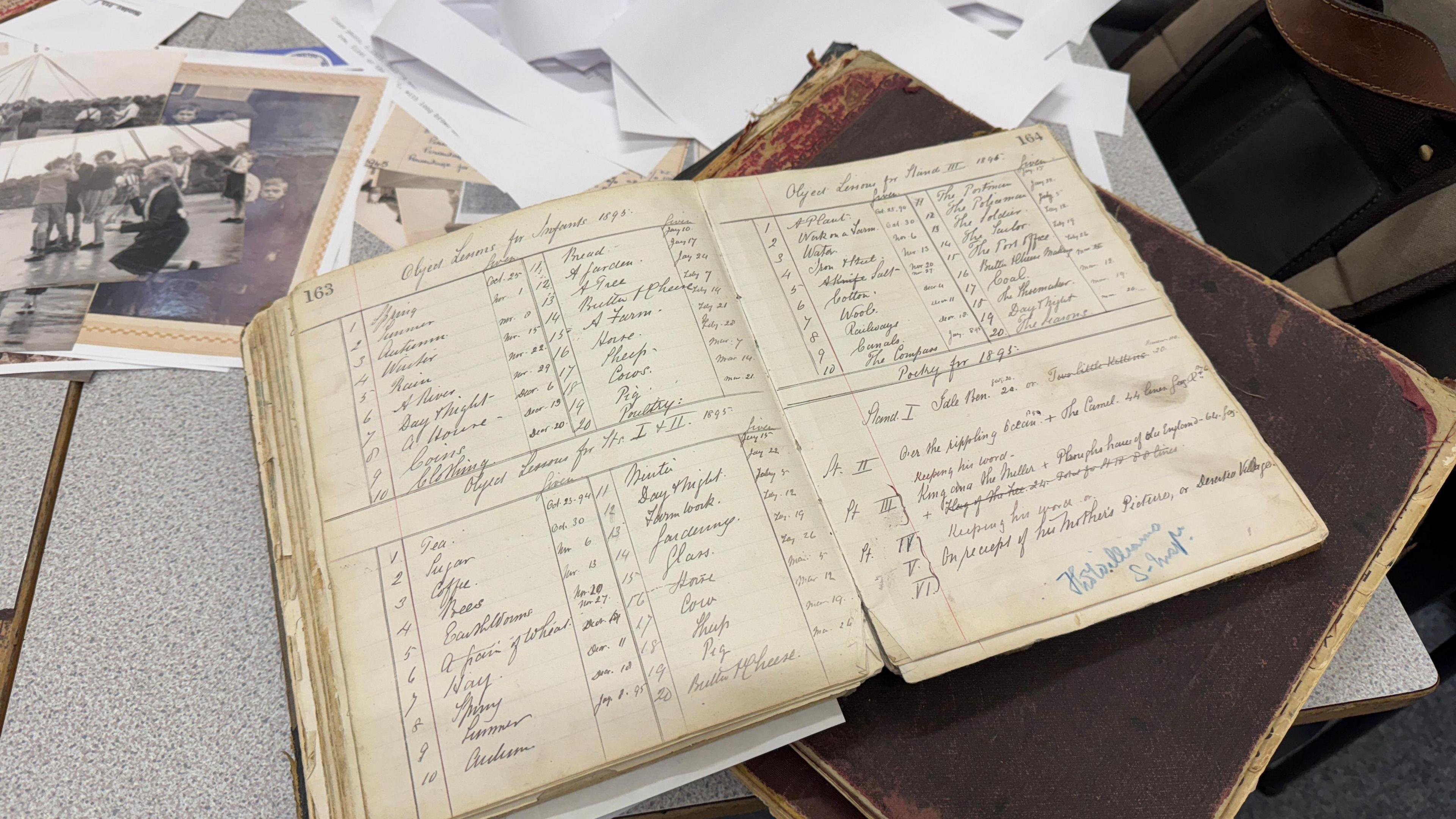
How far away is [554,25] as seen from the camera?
0.70m

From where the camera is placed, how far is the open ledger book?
0.35 m

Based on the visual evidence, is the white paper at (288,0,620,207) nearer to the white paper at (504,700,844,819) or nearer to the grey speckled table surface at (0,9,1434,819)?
the grey speckled table surface at (0,9,1434,819)

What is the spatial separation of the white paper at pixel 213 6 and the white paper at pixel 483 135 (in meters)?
0.07

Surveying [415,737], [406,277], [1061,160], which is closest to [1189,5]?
[1061,160]

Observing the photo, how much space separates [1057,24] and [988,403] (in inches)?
21.4

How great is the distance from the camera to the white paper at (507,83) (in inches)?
26.8

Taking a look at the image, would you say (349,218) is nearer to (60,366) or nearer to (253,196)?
(253,196)

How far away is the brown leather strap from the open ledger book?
0.71ft

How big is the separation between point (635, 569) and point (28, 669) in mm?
374

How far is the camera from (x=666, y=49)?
0.70m

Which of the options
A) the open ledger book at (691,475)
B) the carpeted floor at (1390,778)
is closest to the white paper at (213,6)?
the open ledger book at (691,475)

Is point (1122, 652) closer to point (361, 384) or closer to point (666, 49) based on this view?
point (361, 384)

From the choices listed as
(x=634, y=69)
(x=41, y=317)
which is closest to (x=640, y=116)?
(x=634, y=69)
